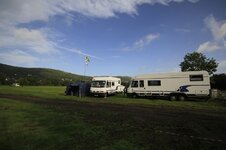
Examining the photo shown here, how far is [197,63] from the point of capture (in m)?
70.3

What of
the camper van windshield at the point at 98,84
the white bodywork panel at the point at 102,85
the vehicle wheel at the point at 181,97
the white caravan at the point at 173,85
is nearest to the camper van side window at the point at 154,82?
the white caravan at the point at 173,85

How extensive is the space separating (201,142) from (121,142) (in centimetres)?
292

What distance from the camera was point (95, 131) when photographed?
9422 mm

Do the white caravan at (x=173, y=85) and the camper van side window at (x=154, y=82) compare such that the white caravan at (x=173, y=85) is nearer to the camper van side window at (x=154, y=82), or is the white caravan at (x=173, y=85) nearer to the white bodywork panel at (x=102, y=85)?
the camper van side window at (x=154, y=82)

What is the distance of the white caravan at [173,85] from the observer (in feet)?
76.5

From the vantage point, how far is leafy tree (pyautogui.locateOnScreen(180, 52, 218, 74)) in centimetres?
6894

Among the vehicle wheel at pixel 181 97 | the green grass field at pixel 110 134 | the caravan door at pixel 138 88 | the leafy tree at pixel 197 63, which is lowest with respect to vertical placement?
the green grass field at pixel 110 134

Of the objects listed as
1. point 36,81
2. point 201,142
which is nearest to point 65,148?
point 201,142

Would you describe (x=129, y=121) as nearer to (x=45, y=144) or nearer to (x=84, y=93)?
(x=45, y=144)

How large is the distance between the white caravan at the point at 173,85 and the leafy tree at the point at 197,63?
48.4 m

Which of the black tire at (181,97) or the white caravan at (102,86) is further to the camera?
the white caravan at (102,86)

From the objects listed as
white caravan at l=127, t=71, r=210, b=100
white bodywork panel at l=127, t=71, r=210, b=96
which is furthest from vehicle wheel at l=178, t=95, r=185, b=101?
white bodywork panel at l=127, t=71, r=210, b=96

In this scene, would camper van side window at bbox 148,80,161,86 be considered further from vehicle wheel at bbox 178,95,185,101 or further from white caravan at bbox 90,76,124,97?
white caravan at bbox 90,76,124,97

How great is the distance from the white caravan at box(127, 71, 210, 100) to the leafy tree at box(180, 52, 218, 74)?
48373 mm
